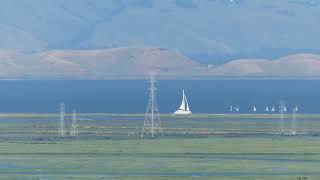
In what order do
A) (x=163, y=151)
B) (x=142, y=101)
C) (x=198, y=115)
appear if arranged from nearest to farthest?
1. (x=163, y=151)
2. (x=198, y=115)
3. (x=142, y=101)

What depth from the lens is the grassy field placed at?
8144cm

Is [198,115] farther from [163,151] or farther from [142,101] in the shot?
[163,151]

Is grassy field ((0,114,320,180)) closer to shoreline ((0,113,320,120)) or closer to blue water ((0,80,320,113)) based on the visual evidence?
shoreline ((0,113,320,120))

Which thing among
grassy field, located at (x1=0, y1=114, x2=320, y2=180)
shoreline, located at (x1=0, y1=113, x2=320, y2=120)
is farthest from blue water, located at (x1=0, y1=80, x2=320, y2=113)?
grassy field, located at (x1=0, y1=114, x2=320, y2=180)

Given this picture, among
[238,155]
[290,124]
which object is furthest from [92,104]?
[238,155]

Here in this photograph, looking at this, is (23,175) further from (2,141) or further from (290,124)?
(290,124)

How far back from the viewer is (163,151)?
94.5 m

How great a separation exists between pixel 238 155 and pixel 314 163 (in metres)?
6.28

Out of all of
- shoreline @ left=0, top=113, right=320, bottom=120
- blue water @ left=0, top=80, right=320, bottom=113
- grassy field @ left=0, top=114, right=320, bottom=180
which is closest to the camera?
grassy field @ left=0, top=114, right=320, bottom=180

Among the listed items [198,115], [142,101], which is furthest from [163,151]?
[142,101]

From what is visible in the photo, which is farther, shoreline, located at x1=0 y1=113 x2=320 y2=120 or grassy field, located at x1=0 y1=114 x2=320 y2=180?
shoreline, located at x1=0 y1=113 x2=320 y2=120

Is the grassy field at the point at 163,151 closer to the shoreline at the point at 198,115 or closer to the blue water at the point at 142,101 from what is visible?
the shoreline at the point at 198,115

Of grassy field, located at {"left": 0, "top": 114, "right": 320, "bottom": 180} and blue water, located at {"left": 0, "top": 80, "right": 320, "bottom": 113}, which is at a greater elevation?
blue water, located at {"left": 0, "top": 80, "right": 320, "bottom": 113}

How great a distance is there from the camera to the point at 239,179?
3078 inches
